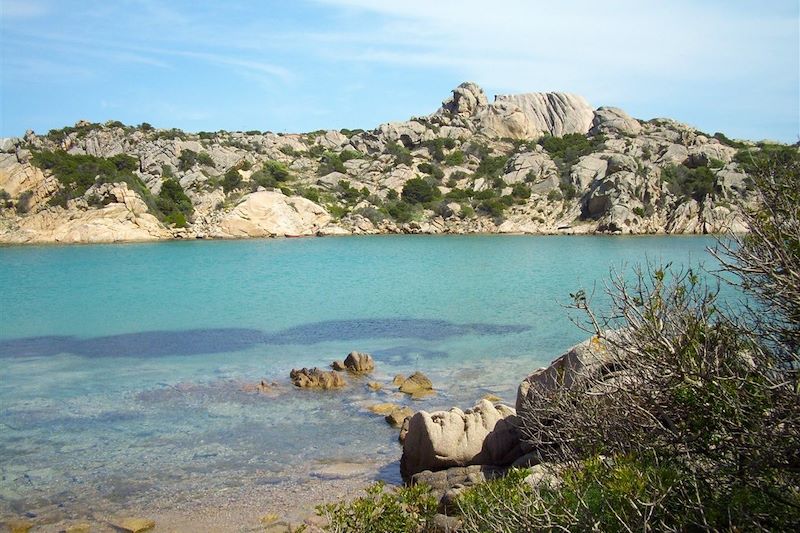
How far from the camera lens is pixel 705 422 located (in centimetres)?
461

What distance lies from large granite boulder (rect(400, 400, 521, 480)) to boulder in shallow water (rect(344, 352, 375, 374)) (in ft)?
23.6

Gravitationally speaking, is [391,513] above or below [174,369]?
above

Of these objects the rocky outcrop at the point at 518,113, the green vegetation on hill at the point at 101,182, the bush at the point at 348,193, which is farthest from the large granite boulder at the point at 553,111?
the green vegetation on hill at the point at 101,182

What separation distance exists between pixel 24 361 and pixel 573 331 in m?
16.7

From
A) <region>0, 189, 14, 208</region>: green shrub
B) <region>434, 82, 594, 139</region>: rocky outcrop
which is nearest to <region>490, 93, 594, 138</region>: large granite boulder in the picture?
<region>434, 82, 594, 139</region>: rocky outcrop

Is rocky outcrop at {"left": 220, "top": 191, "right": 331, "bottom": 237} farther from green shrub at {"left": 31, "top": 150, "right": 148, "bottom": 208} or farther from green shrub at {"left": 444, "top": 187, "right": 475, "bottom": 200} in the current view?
green shrub at {"left": 444, "top": 187, "right": 475, "bottom": 200}

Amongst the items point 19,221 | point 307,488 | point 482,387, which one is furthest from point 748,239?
point 19,221

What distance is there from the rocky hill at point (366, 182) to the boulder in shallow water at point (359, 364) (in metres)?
42.9

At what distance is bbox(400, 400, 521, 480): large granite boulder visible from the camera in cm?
1038

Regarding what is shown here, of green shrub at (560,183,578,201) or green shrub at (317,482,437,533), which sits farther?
green shrub at (560,183,578,201)

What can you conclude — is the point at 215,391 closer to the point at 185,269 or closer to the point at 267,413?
the point at 267,413

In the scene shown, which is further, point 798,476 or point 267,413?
point 267,413

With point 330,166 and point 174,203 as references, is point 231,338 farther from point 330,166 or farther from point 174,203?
point 330,166

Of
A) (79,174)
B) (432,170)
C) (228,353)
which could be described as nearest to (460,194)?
(432,170)
